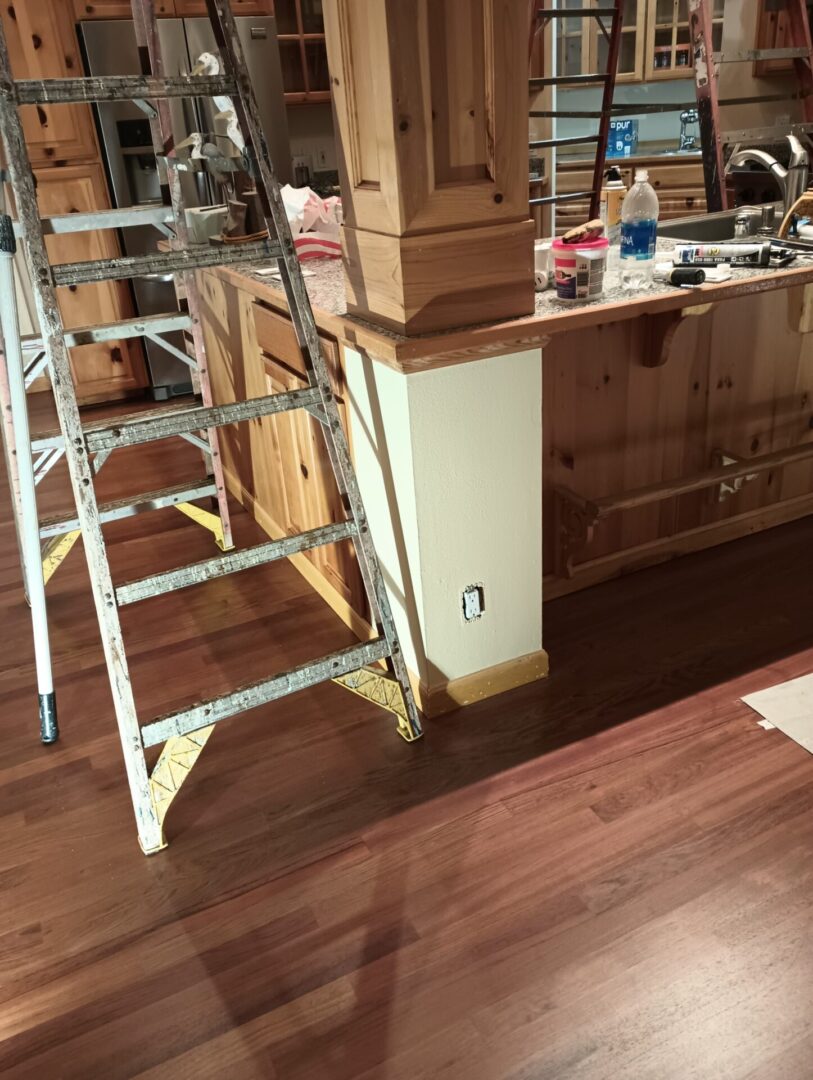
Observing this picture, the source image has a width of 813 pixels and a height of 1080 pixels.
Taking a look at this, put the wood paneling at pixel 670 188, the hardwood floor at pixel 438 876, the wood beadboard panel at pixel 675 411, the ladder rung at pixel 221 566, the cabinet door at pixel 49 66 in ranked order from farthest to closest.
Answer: the wood paneling at pixel 670 188, the cabinet door at pixel 49 66, the wood beadboard panel at pixel 675 411, the ladder rung at pixel 221 566, the hardwood floor at pixel 438 876

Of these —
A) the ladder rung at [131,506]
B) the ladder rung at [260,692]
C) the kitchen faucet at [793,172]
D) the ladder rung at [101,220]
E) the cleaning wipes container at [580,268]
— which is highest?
the ladder rung at [101,220]

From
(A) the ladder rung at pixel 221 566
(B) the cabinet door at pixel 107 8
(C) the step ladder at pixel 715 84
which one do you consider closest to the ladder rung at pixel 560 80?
(C) the step ladder at pixel 715 84

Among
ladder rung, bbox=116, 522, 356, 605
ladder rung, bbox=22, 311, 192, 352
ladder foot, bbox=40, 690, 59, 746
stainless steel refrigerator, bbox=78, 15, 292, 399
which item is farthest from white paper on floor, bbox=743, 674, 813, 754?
stainless steel refrigerator, bbox=78, 15, 292, 399

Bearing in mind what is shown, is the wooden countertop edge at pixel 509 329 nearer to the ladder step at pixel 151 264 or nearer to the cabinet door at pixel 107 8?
the ladder step at pixel 151 264

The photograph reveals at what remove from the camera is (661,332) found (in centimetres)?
219

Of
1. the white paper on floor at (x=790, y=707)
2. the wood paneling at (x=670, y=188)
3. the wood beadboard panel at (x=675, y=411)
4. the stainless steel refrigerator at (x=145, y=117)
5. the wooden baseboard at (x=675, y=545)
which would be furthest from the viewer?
the wood paneling at (x=670, y=188)

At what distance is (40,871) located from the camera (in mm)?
1687

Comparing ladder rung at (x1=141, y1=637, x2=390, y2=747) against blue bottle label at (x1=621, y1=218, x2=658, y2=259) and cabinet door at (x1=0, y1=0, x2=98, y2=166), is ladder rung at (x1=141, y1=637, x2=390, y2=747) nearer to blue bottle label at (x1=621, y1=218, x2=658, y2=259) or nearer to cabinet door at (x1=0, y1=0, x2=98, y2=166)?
blue bottle label at (x1=621, y1=218, x2=658, y2=259)

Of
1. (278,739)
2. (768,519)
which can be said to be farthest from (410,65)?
(768,519)

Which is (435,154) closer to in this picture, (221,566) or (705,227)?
(221,566)

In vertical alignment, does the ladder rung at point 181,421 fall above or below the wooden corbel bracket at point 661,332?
above

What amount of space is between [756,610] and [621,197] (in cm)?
A: 115

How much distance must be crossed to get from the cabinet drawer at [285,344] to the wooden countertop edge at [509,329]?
6cm

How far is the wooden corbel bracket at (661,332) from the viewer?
6.86ft
